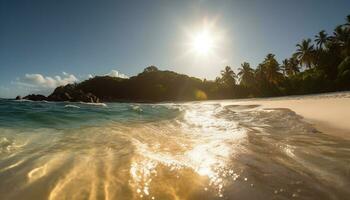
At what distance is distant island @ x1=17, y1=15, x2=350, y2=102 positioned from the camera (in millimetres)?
48688

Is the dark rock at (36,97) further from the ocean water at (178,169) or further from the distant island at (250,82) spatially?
the ocean water at (178,169)

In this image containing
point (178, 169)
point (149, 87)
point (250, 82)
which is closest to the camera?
point (178, 169)

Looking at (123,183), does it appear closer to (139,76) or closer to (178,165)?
(178,165)

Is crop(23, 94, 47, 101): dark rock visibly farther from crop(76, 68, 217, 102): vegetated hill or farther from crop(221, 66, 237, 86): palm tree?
crop(221, 66, 237, 86): palm tree

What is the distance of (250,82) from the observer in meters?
69.2

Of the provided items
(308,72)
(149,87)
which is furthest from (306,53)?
(149,87)

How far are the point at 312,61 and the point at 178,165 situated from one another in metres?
57.9

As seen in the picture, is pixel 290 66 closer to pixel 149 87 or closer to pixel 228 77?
pixel 228 77

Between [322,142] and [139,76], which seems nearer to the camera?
[322,142]

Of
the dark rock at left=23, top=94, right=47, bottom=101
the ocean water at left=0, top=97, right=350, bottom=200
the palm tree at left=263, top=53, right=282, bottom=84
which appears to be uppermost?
the palm tree at left=263, top=53, right=282, bottom=84

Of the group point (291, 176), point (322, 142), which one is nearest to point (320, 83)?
point (322, 142)

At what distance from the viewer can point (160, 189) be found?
154 inches

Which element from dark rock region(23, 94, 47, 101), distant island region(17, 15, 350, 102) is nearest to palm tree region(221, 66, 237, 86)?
distant island region(17, 15, 350, 102)

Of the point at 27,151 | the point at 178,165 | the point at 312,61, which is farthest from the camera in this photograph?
the point at 312,61
